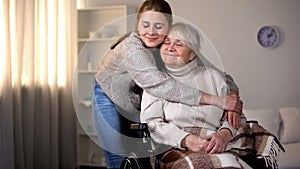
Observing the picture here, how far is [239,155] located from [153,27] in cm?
39

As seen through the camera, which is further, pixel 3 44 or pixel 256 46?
pixel 256 46

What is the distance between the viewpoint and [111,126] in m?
1.15

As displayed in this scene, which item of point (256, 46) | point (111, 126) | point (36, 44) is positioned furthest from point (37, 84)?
point (111, 126)

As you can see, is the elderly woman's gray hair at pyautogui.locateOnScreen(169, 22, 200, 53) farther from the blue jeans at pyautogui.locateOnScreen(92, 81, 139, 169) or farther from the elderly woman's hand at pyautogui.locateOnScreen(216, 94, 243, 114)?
the blue jeans at pyautogui.locateOnScreen(92, 81, 139, 169)

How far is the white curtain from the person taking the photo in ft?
10.2

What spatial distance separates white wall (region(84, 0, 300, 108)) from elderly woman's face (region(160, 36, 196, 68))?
7.68 ft

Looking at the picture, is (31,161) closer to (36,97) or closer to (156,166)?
(36,97)

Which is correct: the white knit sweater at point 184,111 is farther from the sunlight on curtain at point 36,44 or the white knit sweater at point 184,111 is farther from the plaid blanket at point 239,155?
the sunlight on curtain at point 36,44

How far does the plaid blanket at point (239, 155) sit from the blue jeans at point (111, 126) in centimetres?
12

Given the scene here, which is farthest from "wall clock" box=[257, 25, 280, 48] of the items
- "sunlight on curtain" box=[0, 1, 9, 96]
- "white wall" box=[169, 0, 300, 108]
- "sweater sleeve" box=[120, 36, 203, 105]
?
"sweater sleeve" box=[120, 36, 203, 105]

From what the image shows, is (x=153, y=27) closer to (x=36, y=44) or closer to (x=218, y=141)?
(x=218, y=141)

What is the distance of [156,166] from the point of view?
1.11m

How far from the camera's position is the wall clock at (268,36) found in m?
3.34

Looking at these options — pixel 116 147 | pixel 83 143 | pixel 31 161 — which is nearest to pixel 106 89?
pixel 116 147
